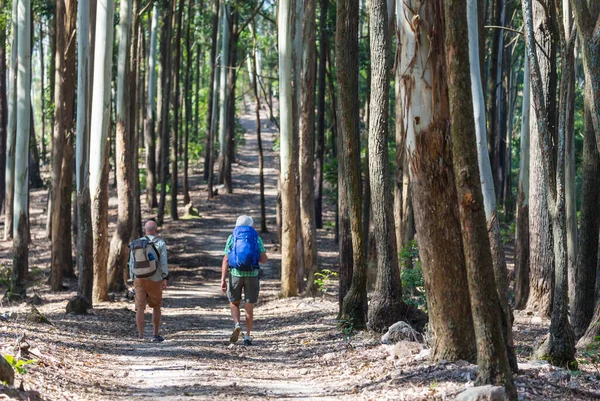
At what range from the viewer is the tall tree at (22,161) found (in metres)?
17.0

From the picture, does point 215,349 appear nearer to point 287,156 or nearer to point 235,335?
point 235,335

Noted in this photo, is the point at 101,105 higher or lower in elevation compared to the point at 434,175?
higher

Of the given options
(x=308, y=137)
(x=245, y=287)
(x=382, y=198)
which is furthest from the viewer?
(x=308, y=137)

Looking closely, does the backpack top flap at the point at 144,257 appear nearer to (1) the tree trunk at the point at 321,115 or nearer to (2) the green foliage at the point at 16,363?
(2) the green foliage at the point at 16,363

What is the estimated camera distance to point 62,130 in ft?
56.3

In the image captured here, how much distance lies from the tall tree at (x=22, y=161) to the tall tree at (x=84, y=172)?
135 inches

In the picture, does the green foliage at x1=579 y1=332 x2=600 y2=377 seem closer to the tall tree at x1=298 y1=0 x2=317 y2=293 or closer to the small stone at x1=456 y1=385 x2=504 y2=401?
the small stone at x1=456 y1=385 x2=504 y2=401

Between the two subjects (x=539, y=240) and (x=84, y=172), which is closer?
(x=84, y=172)

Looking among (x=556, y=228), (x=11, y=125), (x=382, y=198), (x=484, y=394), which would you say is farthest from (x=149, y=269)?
(x=11, y=125)

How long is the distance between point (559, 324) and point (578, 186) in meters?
26.2

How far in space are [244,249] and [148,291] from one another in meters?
1.70

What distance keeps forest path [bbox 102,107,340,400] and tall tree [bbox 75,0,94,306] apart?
110cm

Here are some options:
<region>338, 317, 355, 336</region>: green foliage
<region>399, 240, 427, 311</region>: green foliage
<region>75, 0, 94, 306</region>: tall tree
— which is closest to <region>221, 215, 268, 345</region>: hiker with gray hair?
<region>338, 317, 355, 336</region>: green foliage

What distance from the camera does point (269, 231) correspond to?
3044 cm
